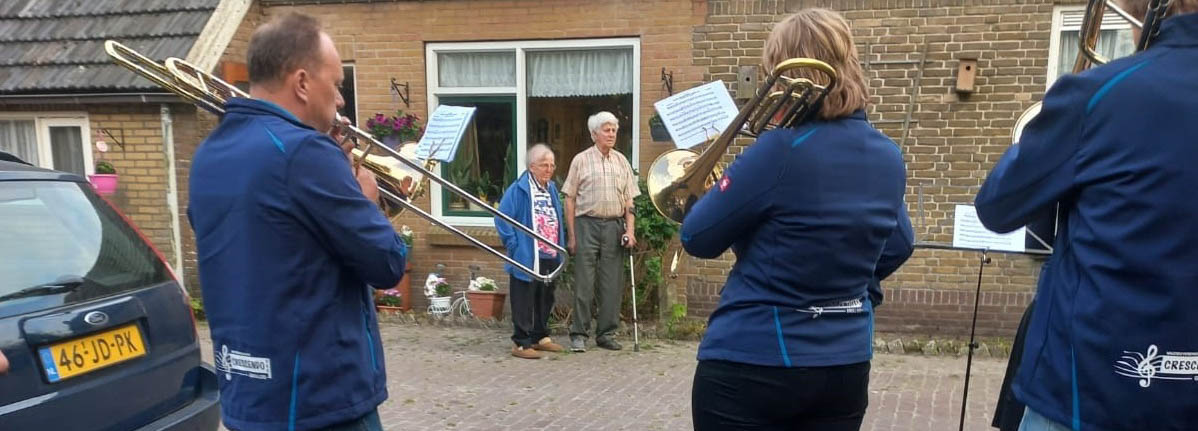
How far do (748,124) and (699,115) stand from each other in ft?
2.50

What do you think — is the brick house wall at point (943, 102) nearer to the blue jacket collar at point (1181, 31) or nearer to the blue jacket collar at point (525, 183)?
the blue jacket collar at point (525, 183)

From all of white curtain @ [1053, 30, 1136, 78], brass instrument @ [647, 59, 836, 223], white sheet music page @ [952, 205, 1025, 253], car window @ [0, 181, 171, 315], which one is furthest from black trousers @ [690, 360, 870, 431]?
white curtain @ [1053, 30, 1136, 78]

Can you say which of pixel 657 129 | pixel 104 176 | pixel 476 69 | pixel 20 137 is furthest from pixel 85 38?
pixel 657 129

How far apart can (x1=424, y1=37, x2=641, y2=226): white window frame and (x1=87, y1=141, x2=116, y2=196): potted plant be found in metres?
2.94

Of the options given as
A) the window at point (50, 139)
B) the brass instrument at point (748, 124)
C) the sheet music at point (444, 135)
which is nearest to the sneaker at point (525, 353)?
the sheet music at point (444, 135)

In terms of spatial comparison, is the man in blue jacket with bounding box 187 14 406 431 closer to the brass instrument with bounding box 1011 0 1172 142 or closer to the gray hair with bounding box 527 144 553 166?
the brass instrument with bounding box 1011 0 1172 142

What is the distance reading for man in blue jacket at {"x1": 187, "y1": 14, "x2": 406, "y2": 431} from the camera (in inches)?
70.2

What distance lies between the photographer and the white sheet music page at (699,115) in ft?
9.62

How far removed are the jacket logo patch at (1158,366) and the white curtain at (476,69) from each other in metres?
6.57

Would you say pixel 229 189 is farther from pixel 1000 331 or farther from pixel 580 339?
pixel 1000 331

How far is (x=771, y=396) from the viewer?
1.94 metres

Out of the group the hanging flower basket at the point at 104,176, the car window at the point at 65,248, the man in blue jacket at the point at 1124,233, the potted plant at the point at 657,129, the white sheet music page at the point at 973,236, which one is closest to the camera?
the man in blue jacket at the point at 1124,233

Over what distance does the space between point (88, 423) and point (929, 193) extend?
6.13 metres

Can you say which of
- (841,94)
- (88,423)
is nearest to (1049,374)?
(841,94)
